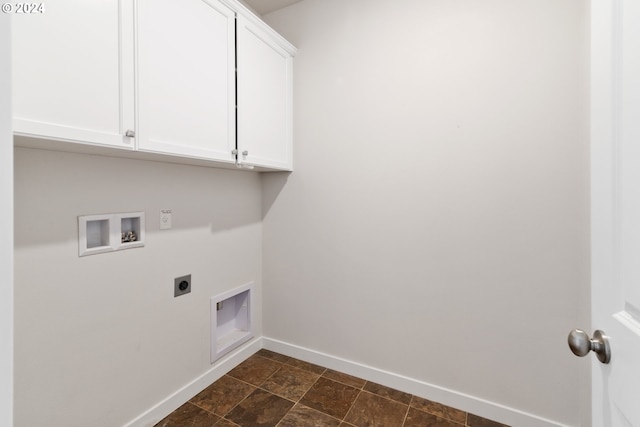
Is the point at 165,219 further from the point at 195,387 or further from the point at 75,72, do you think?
the point at 195,387

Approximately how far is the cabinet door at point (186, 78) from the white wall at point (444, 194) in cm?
68

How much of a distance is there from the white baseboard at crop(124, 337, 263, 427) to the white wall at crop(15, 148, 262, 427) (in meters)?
0.04

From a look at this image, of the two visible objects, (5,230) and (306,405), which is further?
(306,405)

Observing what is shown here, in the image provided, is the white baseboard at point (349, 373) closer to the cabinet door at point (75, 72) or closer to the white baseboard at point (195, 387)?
the white baseboard at point (195, 387)

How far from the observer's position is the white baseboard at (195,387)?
1.50m

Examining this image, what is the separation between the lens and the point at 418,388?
1.76m

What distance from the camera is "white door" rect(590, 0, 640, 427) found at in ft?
1.76

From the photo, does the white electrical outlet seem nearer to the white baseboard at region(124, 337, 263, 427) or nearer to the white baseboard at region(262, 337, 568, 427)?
the white baseboard at region(124, 337, 263, 427)

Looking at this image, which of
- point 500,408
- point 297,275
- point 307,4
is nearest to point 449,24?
point 307,4

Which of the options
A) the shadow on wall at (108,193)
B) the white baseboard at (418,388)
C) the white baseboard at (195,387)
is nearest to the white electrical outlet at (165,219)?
the shadow on wall at (108,193)

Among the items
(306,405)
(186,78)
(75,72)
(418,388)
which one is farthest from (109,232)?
(418,388)

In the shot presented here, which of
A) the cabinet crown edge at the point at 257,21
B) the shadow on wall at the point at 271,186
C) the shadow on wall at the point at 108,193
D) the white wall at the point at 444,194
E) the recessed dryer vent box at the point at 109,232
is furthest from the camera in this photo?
the shadow on wall at the point at 271,186

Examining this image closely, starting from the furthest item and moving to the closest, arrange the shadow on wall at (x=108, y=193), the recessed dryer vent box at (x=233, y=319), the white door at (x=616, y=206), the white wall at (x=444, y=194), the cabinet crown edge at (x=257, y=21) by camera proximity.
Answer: the recessed dryer vent box at (x=233, y=319) → the cabinet crown edge at (x=257, y=21) → the white wall at (x=444, y=194) → the shadow on wall at (x=108, y=193) → the white door at (x=616, y=206)

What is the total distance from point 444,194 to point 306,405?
151 cm
